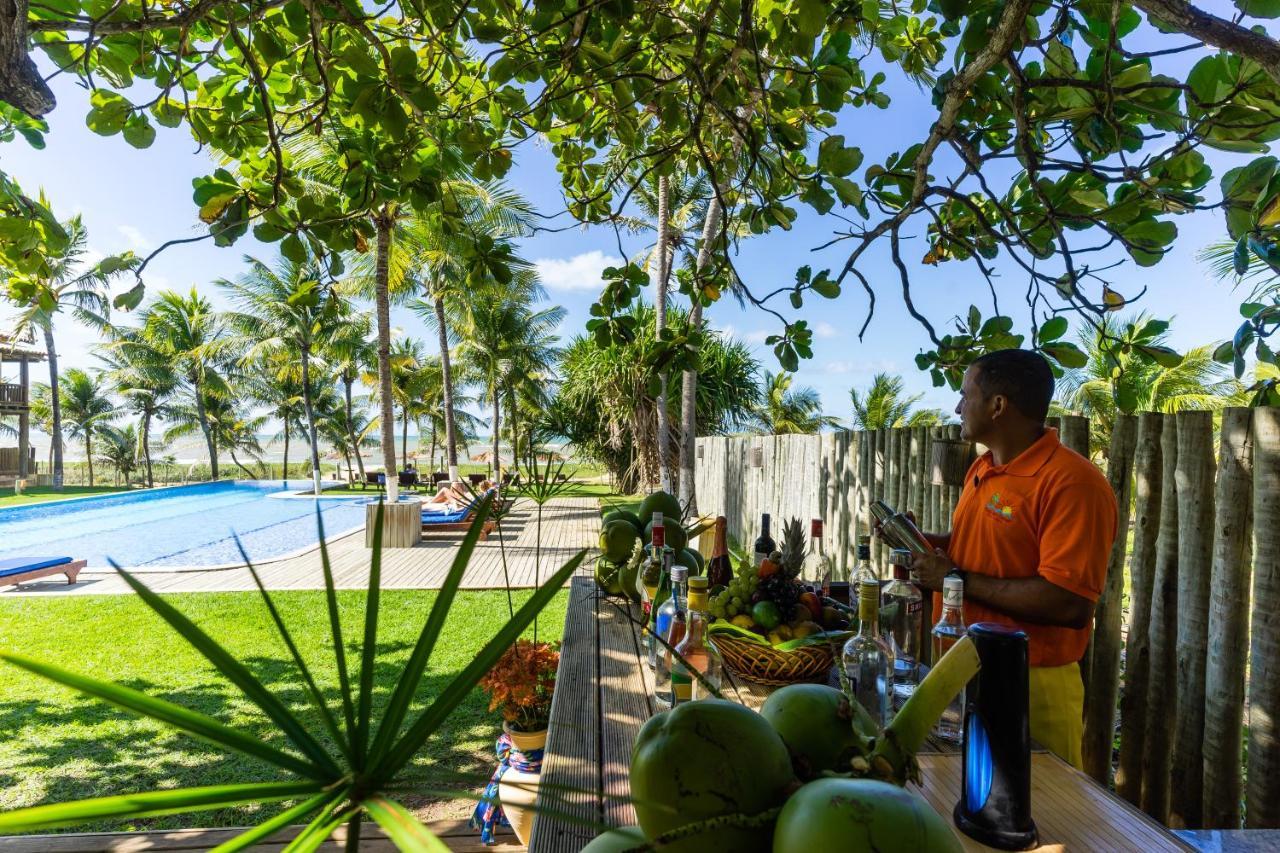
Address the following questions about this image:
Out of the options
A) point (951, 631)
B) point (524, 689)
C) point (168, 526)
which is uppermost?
point (951, 631)

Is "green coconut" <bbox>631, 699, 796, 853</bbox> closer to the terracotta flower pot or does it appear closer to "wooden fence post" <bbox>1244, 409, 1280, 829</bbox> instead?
the terracotta flower pot

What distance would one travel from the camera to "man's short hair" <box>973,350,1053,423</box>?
2350mm

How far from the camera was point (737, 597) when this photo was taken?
6.52 feet

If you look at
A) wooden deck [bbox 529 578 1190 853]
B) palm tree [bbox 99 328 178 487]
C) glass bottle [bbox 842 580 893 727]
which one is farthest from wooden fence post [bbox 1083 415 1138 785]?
palm tree [bbox 99 328 178 487]

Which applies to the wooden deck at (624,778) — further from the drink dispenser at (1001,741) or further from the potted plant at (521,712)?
the potted plant at (521,712)

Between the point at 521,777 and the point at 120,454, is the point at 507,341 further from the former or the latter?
the point at 120,454

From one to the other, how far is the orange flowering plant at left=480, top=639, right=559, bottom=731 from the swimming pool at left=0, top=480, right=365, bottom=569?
9.15 metres

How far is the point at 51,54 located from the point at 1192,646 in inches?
171

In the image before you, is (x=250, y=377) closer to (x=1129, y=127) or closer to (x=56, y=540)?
(x=56, y=540)

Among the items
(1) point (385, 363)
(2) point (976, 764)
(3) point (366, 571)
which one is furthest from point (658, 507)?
(1) point (385, 363)

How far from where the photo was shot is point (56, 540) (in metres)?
15.0

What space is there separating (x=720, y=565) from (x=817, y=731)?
1.89 meters

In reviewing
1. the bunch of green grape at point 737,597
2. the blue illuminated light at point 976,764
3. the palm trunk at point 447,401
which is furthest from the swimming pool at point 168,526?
the blue illuminated light at point 976,764

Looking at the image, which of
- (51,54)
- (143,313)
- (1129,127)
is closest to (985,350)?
(1129,127)
